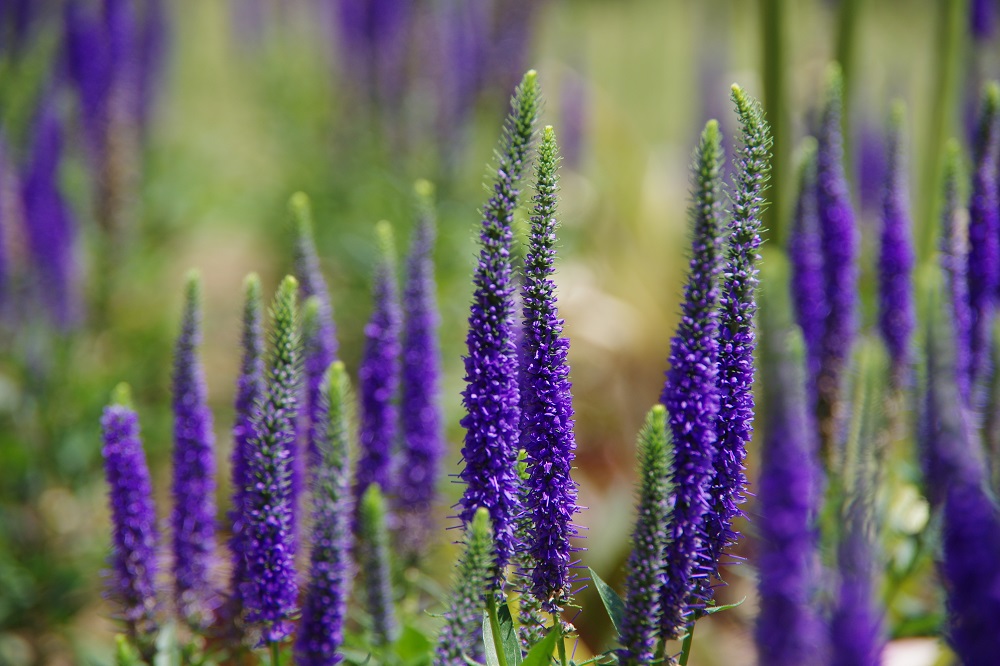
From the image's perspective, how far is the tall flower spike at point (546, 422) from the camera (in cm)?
177

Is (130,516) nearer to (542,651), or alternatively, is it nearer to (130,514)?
(130,514)

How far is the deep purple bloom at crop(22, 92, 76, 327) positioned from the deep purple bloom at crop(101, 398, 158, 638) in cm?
299

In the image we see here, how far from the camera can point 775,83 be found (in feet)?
11.4

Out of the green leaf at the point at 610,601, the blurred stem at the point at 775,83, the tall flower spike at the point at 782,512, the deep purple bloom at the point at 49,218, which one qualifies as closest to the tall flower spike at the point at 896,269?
the blurred stem at the point at 775,83

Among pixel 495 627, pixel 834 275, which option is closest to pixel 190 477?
pixel 495 627

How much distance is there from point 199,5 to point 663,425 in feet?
51.8

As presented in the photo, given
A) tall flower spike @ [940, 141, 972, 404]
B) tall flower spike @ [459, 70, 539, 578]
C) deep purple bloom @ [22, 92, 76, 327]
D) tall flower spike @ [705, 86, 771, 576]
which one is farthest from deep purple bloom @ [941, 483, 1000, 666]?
deep purple bloom @ [22, 92, 76, 327]

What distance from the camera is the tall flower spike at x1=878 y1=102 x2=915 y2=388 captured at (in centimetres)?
296

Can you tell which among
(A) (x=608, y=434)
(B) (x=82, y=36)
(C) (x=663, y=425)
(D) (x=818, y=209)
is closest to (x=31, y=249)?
(B) (x=82, y=36)

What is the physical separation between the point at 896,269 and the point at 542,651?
1.91m

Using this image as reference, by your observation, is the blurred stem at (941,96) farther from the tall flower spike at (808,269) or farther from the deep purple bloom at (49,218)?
the deep purple bloom at (49,218)

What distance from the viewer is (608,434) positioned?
6.03 metres

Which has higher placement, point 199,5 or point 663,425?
point 199,5

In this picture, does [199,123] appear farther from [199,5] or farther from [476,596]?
[476,596]
